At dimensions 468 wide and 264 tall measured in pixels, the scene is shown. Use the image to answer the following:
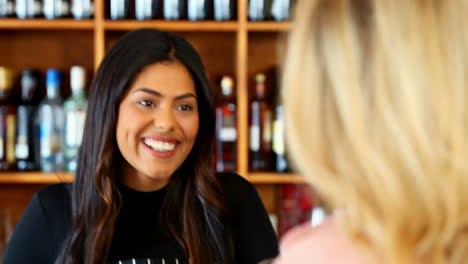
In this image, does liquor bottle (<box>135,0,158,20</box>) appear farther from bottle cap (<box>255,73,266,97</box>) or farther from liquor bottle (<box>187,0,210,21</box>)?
bottle cap (<box>255,73,266,97</box>)

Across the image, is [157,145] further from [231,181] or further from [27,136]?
[27,136]

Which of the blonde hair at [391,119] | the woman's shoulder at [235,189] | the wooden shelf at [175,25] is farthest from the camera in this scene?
the wooden shelf at [175,25]

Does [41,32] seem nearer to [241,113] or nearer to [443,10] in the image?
[241,113]

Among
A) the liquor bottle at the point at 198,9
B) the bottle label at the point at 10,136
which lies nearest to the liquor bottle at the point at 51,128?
the bottle label at the point at 10,136

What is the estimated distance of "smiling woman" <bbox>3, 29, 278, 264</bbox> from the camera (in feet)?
4.02

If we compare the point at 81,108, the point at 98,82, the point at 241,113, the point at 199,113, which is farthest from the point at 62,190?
Result: the point at 241,113

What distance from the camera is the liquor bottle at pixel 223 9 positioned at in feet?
6.20

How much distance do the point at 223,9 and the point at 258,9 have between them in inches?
5.2

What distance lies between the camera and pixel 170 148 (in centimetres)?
125

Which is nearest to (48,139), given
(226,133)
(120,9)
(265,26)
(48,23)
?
(48,23)

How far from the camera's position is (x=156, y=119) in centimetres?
124

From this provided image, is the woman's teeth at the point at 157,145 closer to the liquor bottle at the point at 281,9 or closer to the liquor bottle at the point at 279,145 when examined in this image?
the liquor bottle at the point at 279,145

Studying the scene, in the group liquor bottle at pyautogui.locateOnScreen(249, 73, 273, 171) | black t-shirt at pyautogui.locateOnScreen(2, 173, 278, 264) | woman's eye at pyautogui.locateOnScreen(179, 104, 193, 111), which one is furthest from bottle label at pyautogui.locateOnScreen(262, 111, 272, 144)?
woman's eye at pyautogui.locateOnScreen(179, 104, 193, 111)

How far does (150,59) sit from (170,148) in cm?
23
